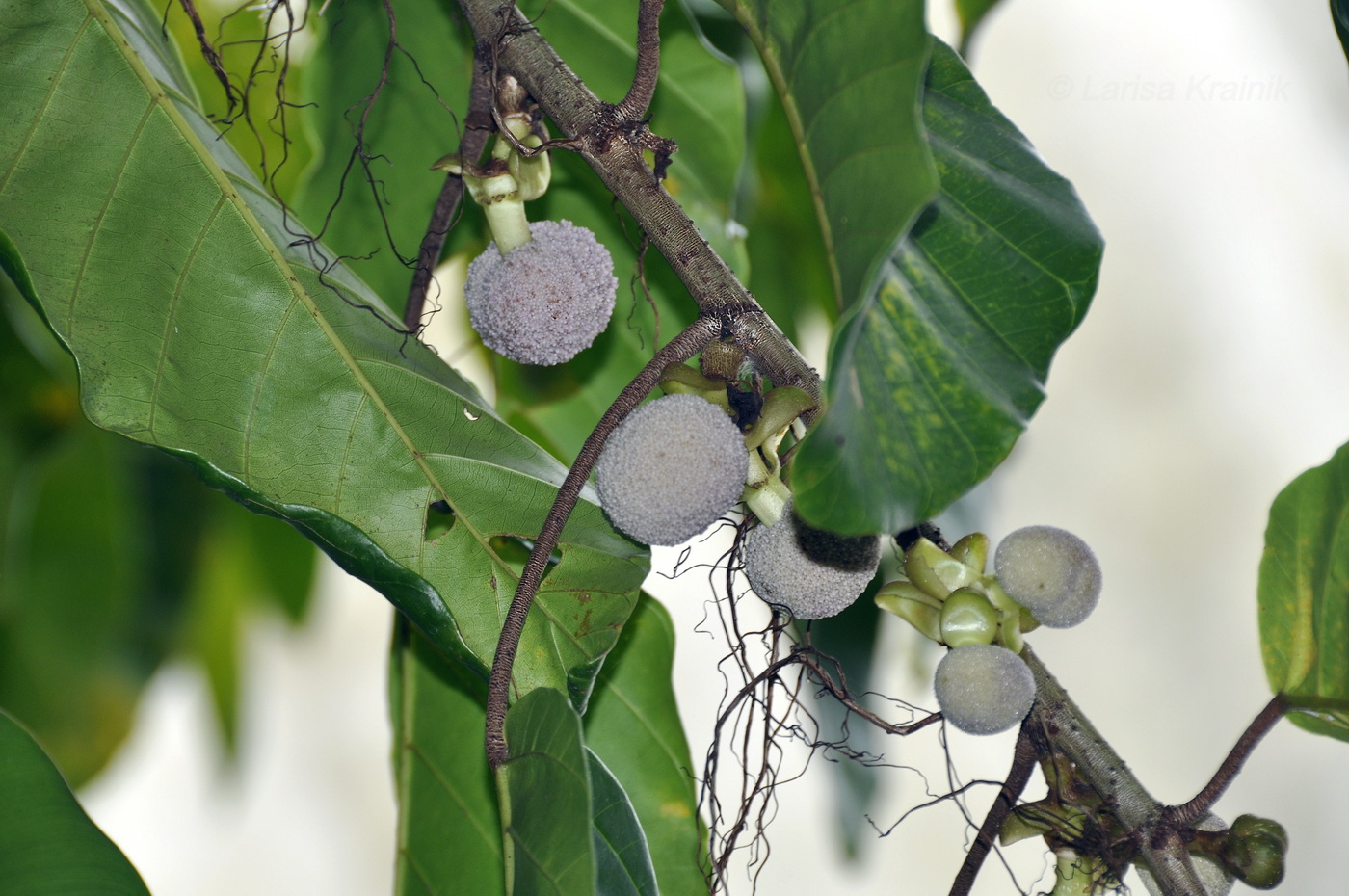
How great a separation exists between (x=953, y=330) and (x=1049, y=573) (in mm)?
96

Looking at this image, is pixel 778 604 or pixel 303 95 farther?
pixel 303 95

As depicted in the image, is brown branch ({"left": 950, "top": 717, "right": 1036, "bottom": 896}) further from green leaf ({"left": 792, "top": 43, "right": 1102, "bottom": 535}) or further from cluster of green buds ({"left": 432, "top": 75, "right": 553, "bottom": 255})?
cluster of green buds ({"left": 432, "top": 75, "right": 553, "bottom": 255})

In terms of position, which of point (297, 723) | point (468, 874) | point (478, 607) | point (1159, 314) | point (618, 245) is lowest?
point (297, 723)

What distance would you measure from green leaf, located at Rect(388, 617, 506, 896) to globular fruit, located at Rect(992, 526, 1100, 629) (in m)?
0.28

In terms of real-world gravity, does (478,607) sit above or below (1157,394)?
below

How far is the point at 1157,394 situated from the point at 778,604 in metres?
1.12

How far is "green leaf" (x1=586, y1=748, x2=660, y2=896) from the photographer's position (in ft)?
1.13

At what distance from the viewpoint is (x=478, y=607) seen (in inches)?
15.3

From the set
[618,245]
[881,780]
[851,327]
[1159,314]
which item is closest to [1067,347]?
[1159,314]

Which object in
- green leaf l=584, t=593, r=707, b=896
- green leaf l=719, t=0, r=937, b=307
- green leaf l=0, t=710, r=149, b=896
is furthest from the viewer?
green leaf l=584, t=593, r=707, b=896

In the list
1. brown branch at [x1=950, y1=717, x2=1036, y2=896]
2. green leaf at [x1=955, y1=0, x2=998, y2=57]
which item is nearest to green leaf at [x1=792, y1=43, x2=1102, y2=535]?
brown branch at [x1=950, y1=717, x2=1036, y2=896]

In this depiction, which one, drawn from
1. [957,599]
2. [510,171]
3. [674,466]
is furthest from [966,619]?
[510,171]

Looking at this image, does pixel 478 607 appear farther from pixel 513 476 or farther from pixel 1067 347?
pixel 1067 347

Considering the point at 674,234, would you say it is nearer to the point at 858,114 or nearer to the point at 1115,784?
the point at 858,114
